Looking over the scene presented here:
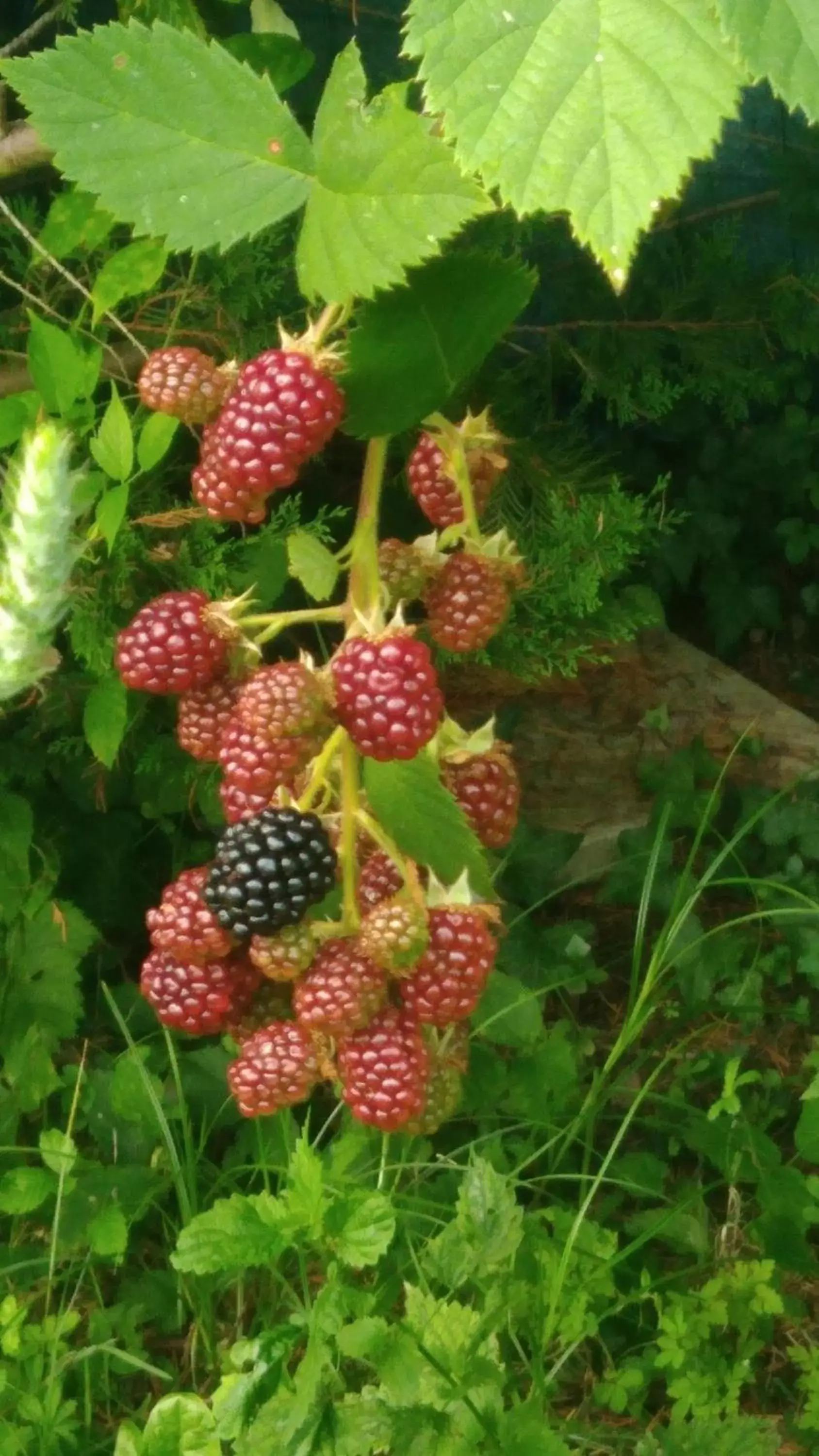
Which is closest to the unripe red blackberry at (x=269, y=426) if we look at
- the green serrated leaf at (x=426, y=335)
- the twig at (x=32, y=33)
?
the green serrated leaf at (x=426, y=335)

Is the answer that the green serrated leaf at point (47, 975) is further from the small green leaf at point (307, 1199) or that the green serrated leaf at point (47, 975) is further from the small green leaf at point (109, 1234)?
the small green leaf at point (307, 1199)

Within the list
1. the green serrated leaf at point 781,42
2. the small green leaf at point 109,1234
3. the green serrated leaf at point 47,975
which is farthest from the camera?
the green serrated leaf at point 47,975

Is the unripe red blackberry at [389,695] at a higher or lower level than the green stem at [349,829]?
higher

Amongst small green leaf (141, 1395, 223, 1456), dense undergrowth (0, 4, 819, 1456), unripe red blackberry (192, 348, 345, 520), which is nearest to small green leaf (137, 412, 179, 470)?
dense undergrowth (0, 4, 819, 1456)

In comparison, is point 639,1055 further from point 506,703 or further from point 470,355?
point 470,355

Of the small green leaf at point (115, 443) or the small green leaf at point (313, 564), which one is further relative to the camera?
the small green leaf at point (115, 443)

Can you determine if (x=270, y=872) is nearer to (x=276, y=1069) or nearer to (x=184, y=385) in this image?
(x=276, y=1069)

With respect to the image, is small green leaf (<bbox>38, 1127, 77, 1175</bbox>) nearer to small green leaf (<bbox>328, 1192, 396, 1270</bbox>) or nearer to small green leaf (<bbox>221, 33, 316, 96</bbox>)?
small green leaf (<bbox>328, 1192, 396, 1270</bbox>)
